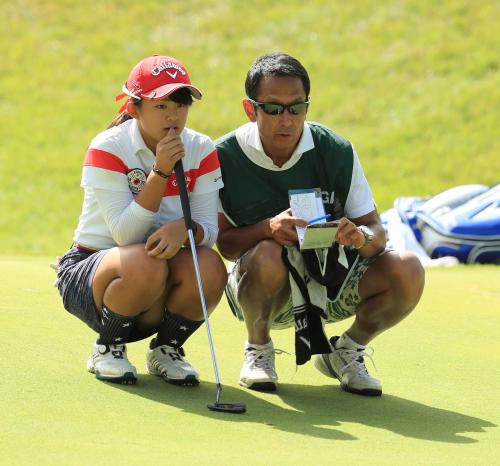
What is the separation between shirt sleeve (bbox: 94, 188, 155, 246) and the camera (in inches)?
184

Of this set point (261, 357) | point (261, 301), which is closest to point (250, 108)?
point (261, 301)

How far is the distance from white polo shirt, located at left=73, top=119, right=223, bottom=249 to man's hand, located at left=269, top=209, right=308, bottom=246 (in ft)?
0.83

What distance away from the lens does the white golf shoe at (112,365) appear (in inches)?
188

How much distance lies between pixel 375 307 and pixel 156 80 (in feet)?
4.44

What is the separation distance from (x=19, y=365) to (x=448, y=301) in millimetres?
3671

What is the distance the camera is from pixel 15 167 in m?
18.1

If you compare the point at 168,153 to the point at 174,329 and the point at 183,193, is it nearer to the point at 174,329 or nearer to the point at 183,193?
the point at 183,193

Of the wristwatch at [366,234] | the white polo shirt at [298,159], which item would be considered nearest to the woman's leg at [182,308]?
the white polo shirt at [298,159]

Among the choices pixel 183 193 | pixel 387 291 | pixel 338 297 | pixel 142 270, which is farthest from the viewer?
pixel 338 297

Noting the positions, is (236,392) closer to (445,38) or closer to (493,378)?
(493,378)

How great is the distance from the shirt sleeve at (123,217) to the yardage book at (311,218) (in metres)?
0.62

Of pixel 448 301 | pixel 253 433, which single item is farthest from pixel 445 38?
pixel 253 433

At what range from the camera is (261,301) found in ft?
16.3

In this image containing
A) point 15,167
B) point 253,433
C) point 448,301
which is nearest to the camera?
→ point 253,433
